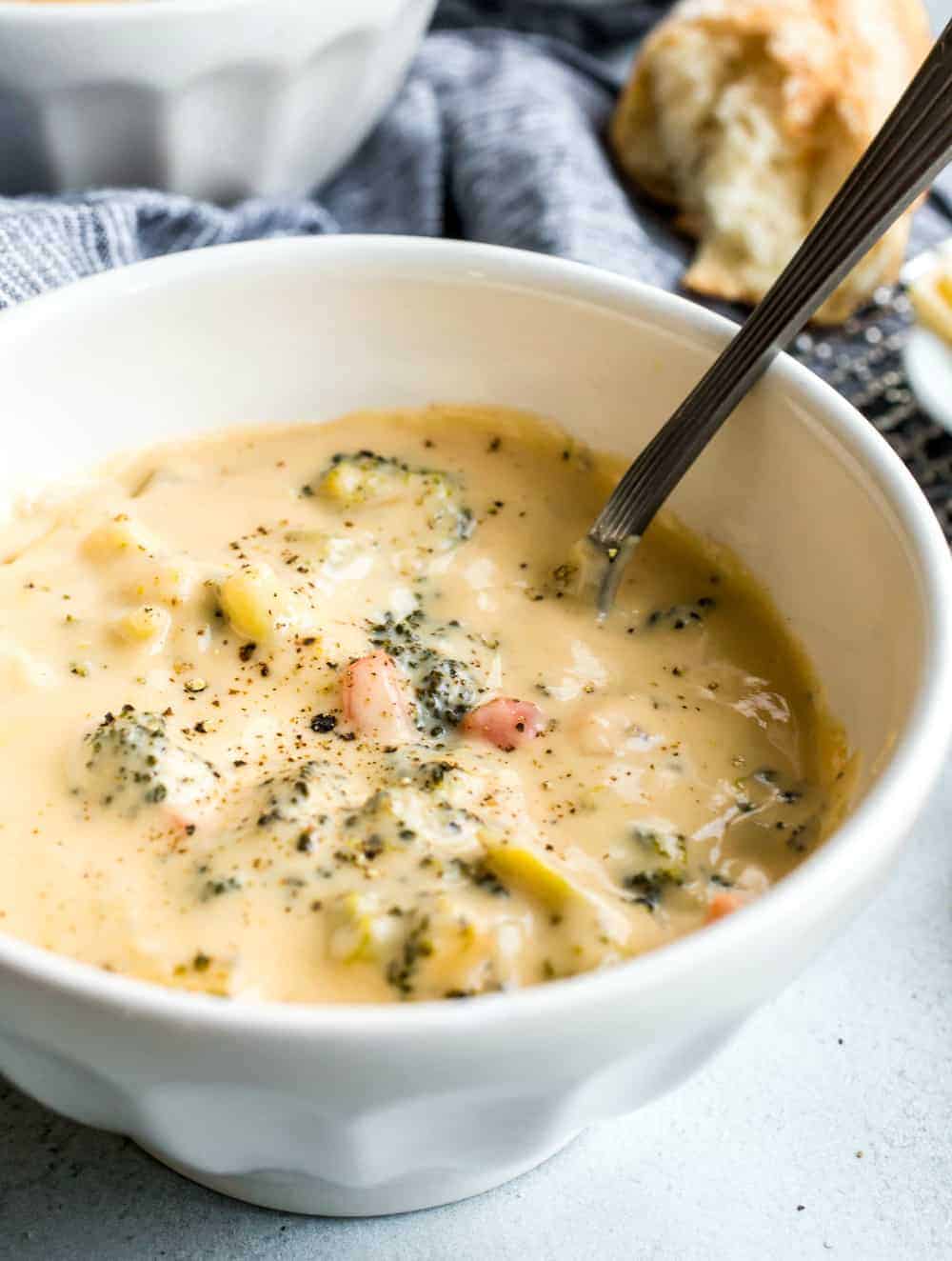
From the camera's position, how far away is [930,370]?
243cm

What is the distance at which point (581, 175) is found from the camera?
2.74 m

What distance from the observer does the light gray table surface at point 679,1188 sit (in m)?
1.46

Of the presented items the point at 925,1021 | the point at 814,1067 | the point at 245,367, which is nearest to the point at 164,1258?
the point at 814,1067

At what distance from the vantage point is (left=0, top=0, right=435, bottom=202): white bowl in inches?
87.8

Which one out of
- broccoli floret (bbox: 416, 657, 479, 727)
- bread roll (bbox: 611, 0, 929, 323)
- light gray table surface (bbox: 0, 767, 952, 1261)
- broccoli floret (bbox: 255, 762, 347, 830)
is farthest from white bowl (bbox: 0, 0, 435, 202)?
light gray table surface (bbox: 0, 767, 952, 1261)

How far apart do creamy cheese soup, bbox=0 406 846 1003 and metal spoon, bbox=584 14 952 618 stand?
2.6 inches

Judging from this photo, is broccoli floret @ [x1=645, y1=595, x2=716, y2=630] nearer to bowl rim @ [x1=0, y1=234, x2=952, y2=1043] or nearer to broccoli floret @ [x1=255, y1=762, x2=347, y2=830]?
bowl rim @ [x1=0, y1=234, x2=952, y2=1043]

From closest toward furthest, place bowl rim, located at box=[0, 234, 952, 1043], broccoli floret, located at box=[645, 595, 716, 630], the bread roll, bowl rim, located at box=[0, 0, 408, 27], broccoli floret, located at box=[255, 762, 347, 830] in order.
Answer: bowl rim, located at box=[0, 234, 952, 1043], broccoli floret, located at box=[255, 762, 347, 830], broccoli floret, located at box=[645, 595, 716, 630], bowl rim, located at box=[0, 0, 408, 27], the bread roll

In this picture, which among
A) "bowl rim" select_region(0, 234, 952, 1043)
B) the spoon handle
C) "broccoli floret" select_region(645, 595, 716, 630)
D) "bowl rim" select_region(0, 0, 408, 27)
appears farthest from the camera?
"bowl rim" select_region(0, 0, 408, 27)

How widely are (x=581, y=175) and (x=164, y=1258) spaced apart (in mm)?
1965

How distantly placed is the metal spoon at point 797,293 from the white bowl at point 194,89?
3.33 feet

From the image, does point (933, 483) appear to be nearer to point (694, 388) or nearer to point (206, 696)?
point (694, 388)

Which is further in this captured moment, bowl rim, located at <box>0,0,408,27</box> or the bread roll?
the bread roll

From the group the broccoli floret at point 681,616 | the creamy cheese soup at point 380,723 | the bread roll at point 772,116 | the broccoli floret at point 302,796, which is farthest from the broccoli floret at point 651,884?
the bread roll at point 772,116
